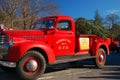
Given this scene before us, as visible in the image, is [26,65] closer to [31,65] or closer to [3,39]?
[31,65]

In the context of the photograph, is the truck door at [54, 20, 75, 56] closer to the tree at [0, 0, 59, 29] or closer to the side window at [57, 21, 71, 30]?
the side window at [57, 21, 71, 30]

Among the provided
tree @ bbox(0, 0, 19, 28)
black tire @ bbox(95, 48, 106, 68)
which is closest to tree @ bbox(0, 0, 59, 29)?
tree @ bbox(0, 0, 19, 28)

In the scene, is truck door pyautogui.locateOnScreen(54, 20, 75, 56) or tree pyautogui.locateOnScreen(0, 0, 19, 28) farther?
tree pyautogui.locateOnScreen(0, 0, 19, 28)

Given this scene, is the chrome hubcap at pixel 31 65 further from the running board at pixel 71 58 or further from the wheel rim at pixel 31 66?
the running board at pixel 71 58

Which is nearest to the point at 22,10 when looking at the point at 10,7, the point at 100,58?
the point at 10,7

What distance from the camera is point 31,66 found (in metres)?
10.2

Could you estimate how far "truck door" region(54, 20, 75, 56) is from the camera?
38.7ft

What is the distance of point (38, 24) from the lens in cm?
1247

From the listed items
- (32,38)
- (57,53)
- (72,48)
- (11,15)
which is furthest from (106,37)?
(11,15)

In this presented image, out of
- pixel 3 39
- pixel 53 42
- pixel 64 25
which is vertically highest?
pixel 64 25

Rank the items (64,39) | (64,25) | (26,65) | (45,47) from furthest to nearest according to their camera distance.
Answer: (64,25)
(64,39)
(45,47)
(26,65)

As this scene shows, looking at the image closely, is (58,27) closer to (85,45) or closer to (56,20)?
(56,20)

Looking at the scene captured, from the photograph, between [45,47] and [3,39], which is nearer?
[3,39]

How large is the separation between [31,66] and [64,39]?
91.4 inches
